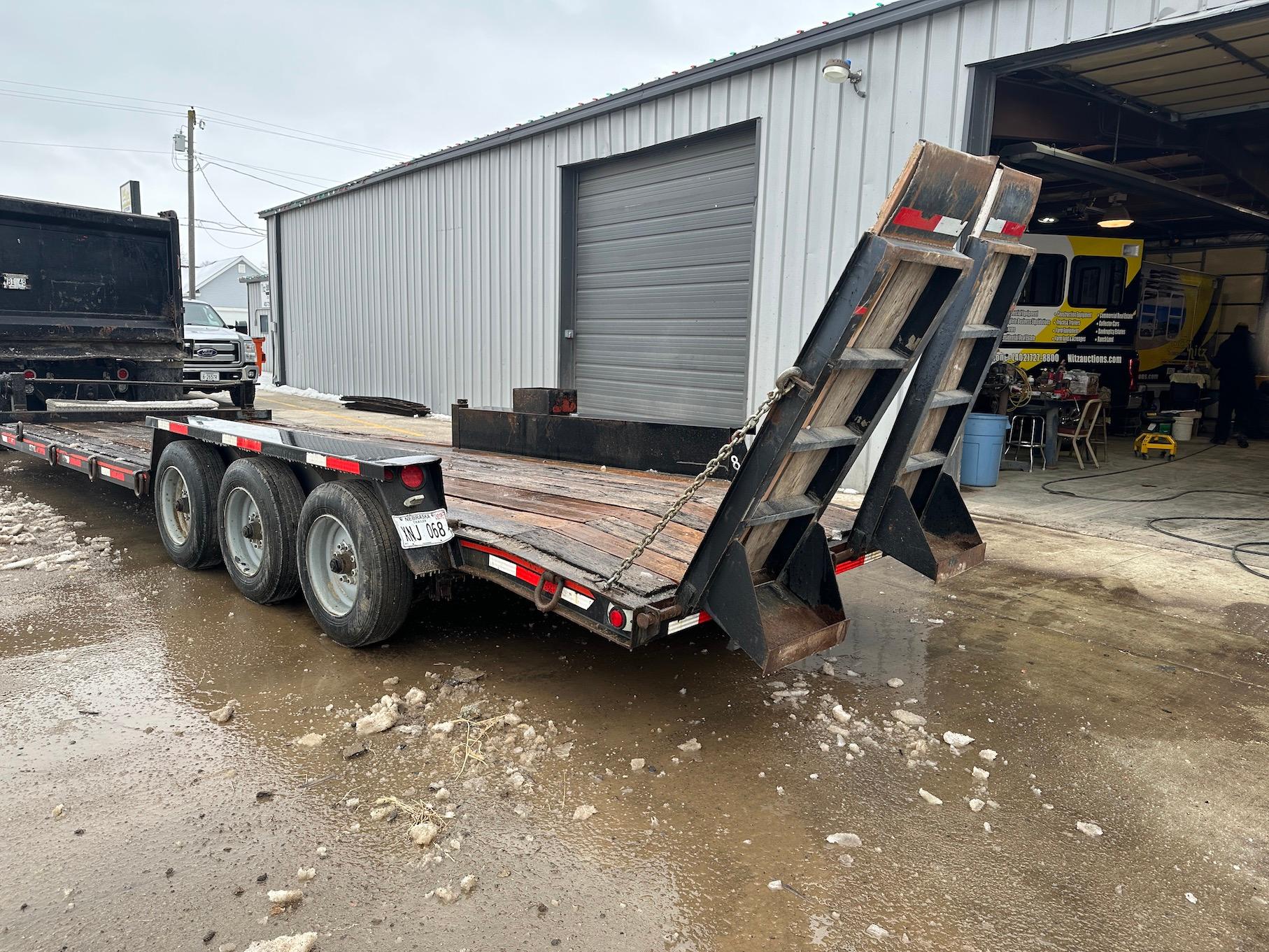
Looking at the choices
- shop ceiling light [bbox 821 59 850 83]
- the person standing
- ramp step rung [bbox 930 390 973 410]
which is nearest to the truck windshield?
shop ceiling light [bbox 821 59 850 83]

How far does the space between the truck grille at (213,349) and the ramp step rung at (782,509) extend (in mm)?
11426

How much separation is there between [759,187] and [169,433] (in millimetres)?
6607

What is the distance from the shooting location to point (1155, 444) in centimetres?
1227

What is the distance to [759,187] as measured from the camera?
369 inches

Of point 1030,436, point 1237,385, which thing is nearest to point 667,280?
point 1030,436

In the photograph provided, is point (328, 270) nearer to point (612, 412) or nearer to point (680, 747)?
point (612, 412)

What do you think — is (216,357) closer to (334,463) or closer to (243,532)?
(243,532)

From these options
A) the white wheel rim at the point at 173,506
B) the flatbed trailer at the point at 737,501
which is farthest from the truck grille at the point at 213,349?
the flatbed trailer at the point at 737,501

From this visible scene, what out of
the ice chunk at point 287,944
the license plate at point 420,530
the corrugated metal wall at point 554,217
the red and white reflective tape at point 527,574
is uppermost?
the corrugated metal wall at point 554,217

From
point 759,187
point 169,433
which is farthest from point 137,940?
point 759,187

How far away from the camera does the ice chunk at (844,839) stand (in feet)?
9.29

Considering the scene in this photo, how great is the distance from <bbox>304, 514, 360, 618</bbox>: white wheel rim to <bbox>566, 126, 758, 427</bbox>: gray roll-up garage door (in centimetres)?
627

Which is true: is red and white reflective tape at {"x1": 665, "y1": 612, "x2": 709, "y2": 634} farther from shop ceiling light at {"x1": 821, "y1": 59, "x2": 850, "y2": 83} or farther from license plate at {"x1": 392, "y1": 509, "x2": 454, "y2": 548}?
shop ceiling light at {"x1": 821, "y1": 59, "x2": 850, "y2": 83}

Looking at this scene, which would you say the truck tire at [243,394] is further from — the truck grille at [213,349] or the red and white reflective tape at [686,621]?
the red and white reflective tape at [686,621]
